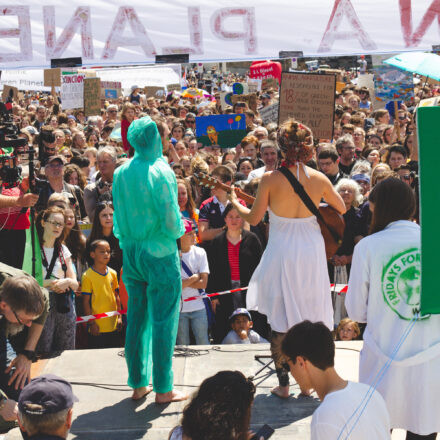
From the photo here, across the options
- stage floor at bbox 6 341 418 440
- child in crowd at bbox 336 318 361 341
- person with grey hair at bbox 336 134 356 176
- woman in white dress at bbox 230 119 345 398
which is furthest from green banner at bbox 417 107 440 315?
person with grey hair at bbox 336 134 356 176

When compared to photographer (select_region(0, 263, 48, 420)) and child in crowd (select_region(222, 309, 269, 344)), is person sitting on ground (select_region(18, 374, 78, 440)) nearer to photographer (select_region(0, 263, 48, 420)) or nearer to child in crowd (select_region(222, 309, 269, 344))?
photographer (select_region(0, 263, 48, 420))

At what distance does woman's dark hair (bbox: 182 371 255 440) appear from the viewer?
2.48 metres

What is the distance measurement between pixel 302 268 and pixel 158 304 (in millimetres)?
952

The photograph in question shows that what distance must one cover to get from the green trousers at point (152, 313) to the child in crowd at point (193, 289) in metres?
1.69

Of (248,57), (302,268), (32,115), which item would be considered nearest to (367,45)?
(248,57)

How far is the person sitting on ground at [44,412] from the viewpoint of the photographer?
2730mm

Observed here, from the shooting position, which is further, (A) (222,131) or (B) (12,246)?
(A) (222,131)

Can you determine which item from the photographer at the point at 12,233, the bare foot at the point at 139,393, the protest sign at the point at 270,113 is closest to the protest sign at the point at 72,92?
the protest sign at the point at 270,113

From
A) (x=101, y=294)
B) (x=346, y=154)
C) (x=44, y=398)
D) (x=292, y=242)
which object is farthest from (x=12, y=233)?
(x=346, y=154)

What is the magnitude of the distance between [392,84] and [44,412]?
12386 millimetres

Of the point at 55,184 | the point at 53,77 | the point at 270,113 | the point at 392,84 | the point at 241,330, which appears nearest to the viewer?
the point at 241,330

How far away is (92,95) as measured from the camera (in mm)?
14031

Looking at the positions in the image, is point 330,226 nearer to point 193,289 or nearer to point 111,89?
point 193,289

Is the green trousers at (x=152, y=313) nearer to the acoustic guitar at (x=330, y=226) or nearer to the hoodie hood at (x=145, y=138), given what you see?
the hoodie hood at (x=145, y=138)
